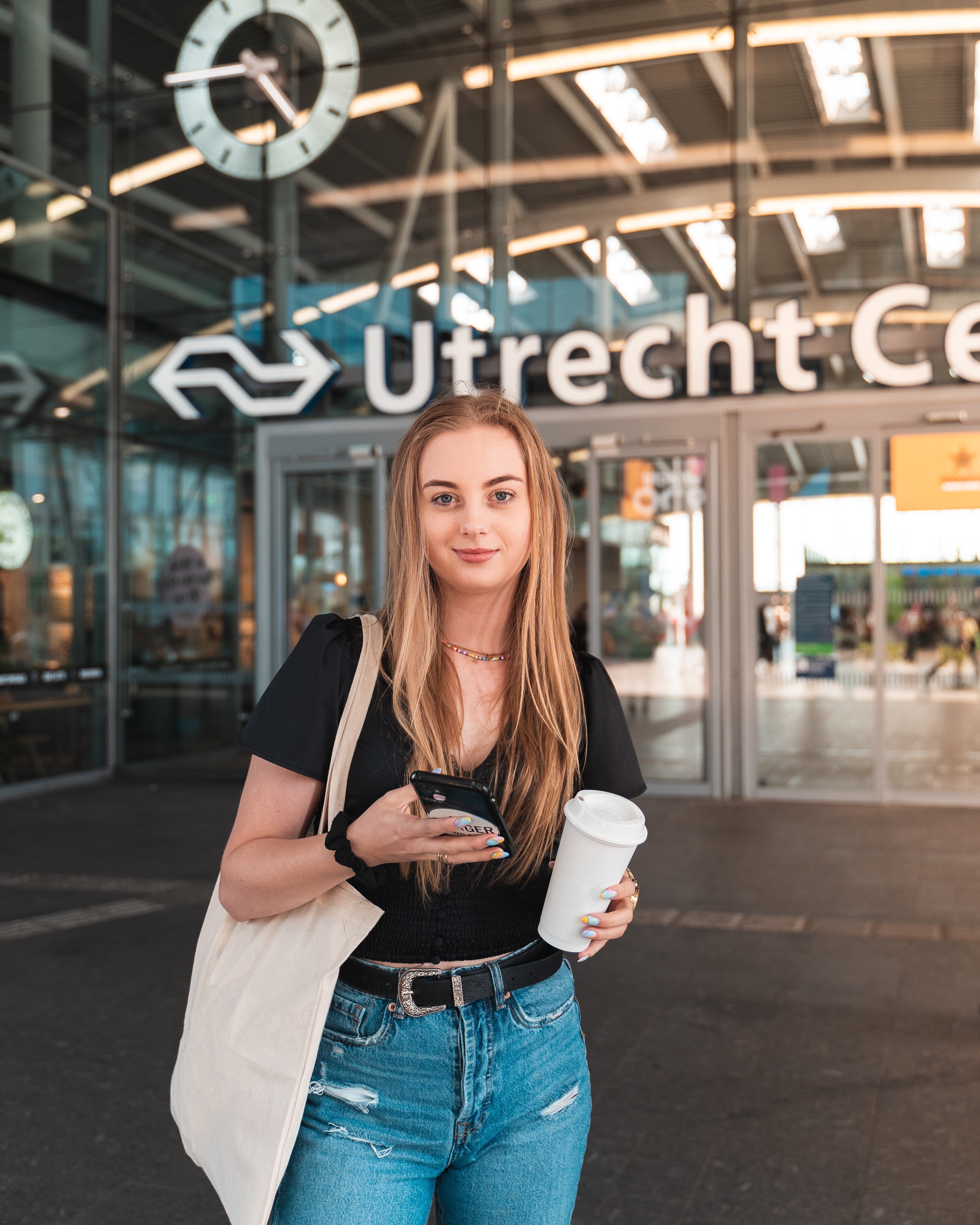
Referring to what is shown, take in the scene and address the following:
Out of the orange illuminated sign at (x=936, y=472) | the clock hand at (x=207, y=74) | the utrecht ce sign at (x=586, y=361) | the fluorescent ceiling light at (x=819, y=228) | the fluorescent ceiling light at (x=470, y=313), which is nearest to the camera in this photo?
the utrecht ce sign at (x=586, y=361)

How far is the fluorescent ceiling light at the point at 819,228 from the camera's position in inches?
403

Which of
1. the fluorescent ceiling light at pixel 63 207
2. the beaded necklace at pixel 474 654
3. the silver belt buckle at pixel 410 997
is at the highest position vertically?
the fluorescent ceiling light at pixel 63 207

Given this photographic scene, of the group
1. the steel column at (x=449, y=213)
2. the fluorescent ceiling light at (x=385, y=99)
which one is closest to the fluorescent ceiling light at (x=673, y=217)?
the steel column at (x=449, y=213)

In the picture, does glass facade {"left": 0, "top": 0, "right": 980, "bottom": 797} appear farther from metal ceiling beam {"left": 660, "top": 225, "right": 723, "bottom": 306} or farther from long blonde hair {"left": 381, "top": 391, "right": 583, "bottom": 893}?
long blonde hair {"left": 381, "top": 391, "right": 583, "bottom": 893}

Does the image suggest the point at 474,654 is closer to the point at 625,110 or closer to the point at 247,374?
the point at 247,374

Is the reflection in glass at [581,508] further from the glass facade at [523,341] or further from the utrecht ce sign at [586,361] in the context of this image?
the utrecht ce sign at [586,361]

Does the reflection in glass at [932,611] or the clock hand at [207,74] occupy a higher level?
the clock hand at [207,74]

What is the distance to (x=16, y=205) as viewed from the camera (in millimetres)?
10562

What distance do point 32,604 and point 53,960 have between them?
19.4 feet

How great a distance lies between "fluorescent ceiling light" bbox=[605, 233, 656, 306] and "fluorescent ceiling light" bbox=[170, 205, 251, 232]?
3.59 m

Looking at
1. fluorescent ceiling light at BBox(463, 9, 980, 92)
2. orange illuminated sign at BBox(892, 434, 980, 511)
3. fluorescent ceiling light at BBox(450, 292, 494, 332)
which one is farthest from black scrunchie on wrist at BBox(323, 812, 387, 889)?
fluorescent ceiling light at BBox(463, 9, 980, 92)

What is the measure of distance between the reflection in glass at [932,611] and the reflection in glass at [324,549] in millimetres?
4676

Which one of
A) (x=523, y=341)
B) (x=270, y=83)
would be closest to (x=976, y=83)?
(x=523, y=341)

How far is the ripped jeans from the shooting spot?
151cm
